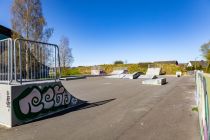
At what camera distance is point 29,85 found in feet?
21.9

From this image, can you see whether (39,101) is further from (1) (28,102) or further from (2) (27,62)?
(2) (27,62)

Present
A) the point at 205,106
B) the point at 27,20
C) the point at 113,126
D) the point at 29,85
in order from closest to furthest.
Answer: the point at 205,106, the point at 113,126, the point at 29,85, the point at 27,20

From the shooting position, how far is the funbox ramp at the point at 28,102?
621cm

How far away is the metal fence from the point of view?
6.74 meters

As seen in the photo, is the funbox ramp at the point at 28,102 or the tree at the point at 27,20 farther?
the tree at the point at 27,20

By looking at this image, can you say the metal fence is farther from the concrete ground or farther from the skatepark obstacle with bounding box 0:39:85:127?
the concrete ground

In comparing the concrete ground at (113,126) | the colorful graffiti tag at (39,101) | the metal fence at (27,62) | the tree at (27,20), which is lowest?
the concrete ground at (113,126)

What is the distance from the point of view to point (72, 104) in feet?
29.4

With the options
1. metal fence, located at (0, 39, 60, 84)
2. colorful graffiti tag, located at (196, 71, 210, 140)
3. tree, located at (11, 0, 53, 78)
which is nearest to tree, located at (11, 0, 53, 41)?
tree, located at (11, 0, 53, 78)

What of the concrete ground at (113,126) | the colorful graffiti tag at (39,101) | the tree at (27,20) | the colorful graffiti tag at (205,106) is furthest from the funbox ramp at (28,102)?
the tree at (27,20)

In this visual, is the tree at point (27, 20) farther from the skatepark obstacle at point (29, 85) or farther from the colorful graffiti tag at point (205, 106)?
the colorful graffiti tag at point (205, 106)

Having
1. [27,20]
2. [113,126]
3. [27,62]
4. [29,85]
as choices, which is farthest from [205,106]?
[27,20]

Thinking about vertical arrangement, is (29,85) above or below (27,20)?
below

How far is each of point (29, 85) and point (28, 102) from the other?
613 millimetres
